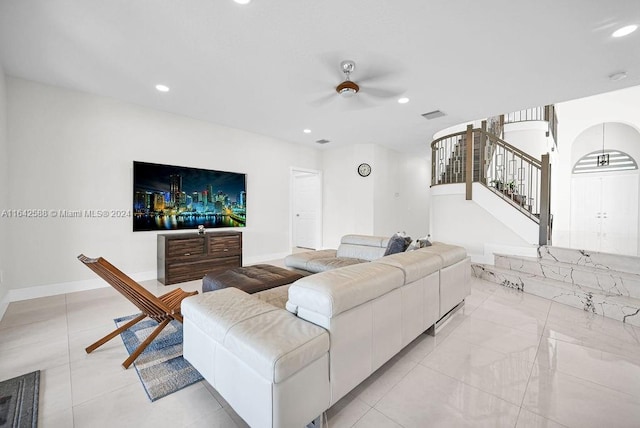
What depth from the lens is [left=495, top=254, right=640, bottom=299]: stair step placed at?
304 cm

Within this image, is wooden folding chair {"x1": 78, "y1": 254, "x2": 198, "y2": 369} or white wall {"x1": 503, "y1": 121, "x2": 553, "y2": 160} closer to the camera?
wooden folding chair {"x1": 78, "y1": 254, "x2": 198, "y2": 369}

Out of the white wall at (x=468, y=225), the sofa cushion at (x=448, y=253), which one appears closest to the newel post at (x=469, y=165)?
the white wall at (x=468, y=225)

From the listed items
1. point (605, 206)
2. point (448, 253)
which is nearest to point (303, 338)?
point (448, 253)

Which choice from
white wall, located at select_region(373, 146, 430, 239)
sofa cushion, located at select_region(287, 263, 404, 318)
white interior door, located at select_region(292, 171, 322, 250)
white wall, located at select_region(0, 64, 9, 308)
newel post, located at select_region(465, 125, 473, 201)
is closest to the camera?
sofa cushion, located at select_region(287, 263, 404, 318)

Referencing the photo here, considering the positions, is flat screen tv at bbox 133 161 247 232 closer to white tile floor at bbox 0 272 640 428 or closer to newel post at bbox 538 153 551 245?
white tile floor at bbox 0 272 640 428

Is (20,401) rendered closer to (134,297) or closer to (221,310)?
(134,297)

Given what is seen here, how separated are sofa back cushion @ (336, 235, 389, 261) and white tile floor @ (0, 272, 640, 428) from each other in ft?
4.31

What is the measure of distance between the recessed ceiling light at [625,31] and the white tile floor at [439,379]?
8.76 feet

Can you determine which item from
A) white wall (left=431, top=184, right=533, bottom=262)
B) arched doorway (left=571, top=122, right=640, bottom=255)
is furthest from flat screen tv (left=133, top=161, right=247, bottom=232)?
arched doorway (left=571, top=122, right=640, bottom=255)

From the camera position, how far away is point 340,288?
1.41 metres

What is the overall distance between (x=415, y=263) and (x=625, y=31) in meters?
2.67

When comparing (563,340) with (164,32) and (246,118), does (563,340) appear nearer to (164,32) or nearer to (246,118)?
(164,32)

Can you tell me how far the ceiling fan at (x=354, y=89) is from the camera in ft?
9.15

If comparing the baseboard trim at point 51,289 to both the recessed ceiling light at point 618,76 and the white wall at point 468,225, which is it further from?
the recessed ceiling light at point 618,76
